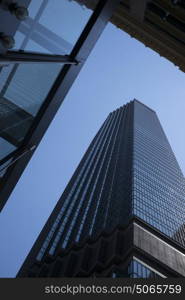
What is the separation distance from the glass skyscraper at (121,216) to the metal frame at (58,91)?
1681 inches

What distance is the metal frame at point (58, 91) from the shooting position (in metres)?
8.60

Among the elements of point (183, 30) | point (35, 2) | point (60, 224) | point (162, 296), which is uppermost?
point (183, 30)

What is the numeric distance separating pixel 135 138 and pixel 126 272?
288 feet

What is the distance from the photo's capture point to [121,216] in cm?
Result: 7538

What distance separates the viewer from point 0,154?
762cm

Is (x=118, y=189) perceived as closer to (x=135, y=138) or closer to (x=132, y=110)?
(x=135, y=138)

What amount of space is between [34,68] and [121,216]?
70814 mm

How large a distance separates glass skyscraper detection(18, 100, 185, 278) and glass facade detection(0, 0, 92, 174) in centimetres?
4434

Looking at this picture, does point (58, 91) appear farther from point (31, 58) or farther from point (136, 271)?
point (136, 271)

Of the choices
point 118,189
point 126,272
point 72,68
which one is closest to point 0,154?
point 72,68

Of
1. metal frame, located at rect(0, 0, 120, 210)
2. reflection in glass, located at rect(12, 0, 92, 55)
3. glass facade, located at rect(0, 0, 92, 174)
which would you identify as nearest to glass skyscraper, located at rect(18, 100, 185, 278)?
metal frame, located at rect(0, 0, 120, 210)

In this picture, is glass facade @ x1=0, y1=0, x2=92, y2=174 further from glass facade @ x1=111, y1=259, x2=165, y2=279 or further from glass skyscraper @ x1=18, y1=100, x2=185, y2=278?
glass skyscraper @ x1=18, y1=100, x2=185, y2=278

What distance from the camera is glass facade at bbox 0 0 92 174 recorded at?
261 inches

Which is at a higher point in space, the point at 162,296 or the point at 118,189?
the point at 162,296
